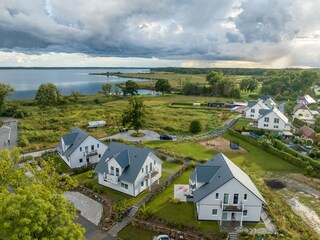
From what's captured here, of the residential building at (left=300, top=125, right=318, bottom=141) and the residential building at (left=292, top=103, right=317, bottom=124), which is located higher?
the residential building at (left=292, top=103, right=317, bottom=124)

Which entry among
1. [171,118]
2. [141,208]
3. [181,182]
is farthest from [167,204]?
[171,118]

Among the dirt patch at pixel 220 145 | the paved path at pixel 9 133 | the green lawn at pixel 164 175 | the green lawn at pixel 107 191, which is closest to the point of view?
the green lawn at pixel 107 191

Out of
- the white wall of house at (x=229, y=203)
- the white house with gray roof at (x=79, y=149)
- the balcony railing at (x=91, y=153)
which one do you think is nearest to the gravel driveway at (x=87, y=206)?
the white house with gray roof at (x=79, y=149)

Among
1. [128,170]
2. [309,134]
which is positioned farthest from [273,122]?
[128,170]

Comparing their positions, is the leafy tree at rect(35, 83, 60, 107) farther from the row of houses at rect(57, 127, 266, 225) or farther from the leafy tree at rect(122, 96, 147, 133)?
the row of houses at rect(57, 127, 266, 225)

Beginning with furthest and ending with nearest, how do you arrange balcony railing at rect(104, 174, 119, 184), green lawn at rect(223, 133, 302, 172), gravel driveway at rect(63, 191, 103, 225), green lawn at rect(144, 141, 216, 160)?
green lawn at rect(144, 141, 216, 160), green lawn at rect(223, 133, 302, 172), balcony railing at rect(104, 174, 119, 184), gravel driveway at rect(63, 191, 103, 225)

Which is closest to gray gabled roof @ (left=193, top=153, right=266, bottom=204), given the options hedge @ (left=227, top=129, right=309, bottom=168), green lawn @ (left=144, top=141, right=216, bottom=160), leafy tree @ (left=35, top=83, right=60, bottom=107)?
green lawn @ (left=144, top=141, right=216, bottom=160)

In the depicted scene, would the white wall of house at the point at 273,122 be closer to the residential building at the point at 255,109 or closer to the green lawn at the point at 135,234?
the residential building at the point at 255,109

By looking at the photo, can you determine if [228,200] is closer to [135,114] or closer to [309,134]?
[135,114]
